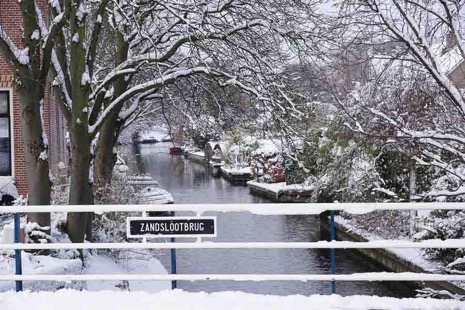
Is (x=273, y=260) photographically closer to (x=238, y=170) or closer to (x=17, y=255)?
(x=17, y=255)

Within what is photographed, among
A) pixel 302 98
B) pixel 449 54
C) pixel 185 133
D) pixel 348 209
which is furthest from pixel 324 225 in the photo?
pixel 348 209

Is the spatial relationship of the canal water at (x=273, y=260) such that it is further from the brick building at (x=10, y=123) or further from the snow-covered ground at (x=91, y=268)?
the brick building at (x=10, y=123)

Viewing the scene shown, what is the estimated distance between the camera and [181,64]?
46.1 ft

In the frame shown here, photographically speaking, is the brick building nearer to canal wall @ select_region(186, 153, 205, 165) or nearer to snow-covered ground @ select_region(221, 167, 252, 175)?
snow-covered ground @ select_region(221, 167, 252, 175)

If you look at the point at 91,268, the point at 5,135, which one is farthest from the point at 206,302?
the point at 5,135

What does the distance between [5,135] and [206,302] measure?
41.6 feet

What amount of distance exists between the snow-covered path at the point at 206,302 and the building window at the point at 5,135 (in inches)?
451

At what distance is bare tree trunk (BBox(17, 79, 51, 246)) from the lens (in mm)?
9397

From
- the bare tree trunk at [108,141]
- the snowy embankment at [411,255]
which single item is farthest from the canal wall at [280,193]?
Result: the bare tree trunk at [108,141]

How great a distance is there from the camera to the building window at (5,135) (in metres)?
16.7

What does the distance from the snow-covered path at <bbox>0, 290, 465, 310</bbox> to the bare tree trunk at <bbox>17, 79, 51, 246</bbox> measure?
381 cm

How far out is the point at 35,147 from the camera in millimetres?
9562

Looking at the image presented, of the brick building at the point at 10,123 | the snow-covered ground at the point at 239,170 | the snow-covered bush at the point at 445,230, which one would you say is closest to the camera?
the snow-covered bush at the point at 445,230

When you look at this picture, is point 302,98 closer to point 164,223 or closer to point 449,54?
point 449,54
